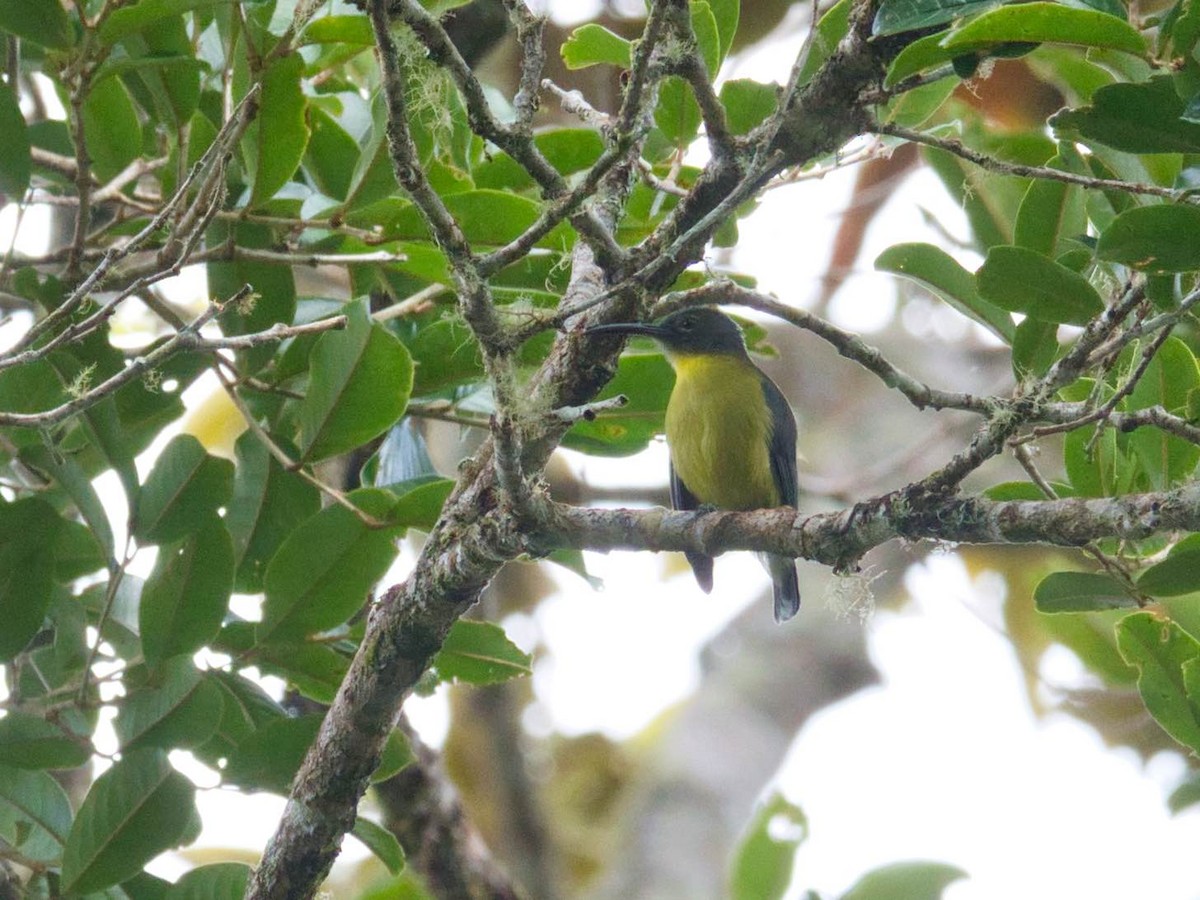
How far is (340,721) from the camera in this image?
2725 mm

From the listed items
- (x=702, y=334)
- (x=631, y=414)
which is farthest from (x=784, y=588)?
(x=631, y=414)

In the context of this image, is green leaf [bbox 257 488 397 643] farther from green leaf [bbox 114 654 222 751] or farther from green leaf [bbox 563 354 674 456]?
green leaf [bbox 563 354 674 456]

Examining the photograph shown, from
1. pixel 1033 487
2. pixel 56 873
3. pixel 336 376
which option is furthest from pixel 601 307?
pixel 56 873

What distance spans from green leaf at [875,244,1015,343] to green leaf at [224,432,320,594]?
1.44m

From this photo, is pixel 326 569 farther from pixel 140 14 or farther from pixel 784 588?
pixel 784 588

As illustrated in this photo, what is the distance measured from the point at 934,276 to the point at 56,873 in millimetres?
2163

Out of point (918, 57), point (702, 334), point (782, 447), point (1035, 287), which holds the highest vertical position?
point (702, 334)

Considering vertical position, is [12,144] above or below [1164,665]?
above

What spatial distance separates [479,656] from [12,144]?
1516 mm

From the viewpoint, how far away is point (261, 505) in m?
3.22

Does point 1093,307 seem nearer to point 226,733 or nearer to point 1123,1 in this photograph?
point 1123,1

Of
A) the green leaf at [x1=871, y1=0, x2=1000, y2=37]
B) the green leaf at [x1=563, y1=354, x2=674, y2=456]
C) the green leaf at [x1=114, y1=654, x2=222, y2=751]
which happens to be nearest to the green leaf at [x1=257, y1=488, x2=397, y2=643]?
the green leaf at [x1=114, y1=654, x2=222, y2=751]

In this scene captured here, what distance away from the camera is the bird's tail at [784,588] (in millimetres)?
5223

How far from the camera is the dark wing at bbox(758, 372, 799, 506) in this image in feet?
16.2
